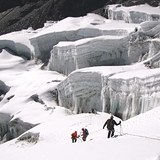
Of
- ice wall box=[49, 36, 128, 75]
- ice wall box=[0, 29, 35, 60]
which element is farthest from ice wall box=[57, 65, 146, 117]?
ice wall box=[0, 29, 35, 60]

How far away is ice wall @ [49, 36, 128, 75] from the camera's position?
34.1 m

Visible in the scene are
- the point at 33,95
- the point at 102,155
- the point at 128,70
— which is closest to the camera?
the point at 102,155

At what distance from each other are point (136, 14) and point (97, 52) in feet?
25.9

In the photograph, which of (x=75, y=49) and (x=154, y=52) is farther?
(x=75, y=49)

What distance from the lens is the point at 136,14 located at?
40.7m

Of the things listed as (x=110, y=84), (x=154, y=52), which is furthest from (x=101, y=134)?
(x=154, y=52)

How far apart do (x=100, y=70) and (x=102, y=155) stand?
575 inches

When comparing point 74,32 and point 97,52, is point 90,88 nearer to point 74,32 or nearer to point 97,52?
point 97,52

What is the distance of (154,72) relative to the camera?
76.1 feet

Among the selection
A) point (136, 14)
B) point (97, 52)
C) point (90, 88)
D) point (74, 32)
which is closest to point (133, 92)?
point (90, 88)

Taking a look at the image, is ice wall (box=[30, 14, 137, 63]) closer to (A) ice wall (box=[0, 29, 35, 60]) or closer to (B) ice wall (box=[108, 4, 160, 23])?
(B) ice wall (box=[108, 4, 160, 23])

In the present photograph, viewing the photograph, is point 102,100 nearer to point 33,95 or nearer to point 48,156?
point 33,95

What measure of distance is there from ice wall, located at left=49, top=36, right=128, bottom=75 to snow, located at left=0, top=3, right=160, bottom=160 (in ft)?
7.33

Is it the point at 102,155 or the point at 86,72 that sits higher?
the point at 102,155
